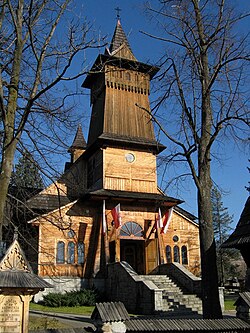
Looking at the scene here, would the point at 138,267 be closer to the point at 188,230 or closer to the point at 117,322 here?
the point at 188,230

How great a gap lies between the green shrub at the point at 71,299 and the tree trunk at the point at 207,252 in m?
12.5

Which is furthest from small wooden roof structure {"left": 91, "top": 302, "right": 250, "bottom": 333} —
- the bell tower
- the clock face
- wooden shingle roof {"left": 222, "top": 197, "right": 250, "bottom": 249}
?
the clock face

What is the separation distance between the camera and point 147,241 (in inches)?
1074

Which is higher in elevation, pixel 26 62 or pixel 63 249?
pixel 26 62

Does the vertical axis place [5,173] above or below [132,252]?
above

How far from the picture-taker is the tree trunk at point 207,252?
1095 cm

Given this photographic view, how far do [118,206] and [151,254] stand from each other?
4.36m

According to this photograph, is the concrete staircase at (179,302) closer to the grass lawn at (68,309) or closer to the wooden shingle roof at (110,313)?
the grass lawn at (68,309)

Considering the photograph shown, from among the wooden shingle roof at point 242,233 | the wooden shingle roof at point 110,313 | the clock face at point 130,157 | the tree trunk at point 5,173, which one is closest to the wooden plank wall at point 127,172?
the clock face at point 130,157

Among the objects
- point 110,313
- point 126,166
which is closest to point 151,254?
point 126,166

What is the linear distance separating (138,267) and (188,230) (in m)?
4.48

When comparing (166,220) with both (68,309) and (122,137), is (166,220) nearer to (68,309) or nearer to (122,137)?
(122,137)

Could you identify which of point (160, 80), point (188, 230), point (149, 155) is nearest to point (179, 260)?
point (188, 230)

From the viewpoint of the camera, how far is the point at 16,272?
8.09 meters
